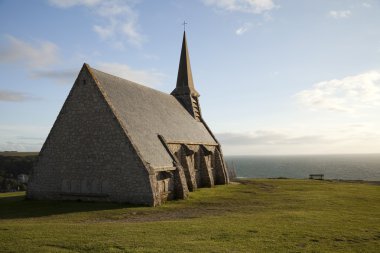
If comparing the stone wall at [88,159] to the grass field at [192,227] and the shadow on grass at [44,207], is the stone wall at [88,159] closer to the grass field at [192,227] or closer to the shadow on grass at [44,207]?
the shadow on grass at [44,207]

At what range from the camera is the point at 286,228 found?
16.0 meters

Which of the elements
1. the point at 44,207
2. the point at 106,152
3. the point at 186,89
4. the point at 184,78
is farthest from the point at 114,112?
the point at 184,78

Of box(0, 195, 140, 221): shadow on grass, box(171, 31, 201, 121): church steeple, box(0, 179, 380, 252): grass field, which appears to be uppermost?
box(171, 31, 201, 121): church steeple

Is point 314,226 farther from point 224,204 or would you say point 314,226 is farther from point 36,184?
point 36,184

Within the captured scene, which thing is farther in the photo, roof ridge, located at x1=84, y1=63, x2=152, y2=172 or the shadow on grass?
roof ridge, located at x1=84, y1=63, x2=152, y2=172

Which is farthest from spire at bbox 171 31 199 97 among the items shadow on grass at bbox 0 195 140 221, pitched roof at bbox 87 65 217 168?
shadow on grass at bbox 0 195 140 221

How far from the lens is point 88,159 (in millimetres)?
25828

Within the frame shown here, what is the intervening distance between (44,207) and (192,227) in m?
13.1

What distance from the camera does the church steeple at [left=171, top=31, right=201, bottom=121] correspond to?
151 feet

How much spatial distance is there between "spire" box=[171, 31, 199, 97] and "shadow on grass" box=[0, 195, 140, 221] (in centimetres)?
2566

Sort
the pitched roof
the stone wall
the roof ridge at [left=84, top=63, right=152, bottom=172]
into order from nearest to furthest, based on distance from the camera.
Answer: the roof ridge at [left=84, top=63, right=152, bottom=172]
the stone wall
the pitched roof

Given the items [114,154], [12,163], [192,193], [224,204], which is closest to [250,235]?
[224,204]

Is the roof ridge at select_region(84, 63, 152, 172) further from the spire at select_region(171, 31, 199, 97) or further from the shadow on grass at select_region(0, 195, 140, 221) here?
the spire at select_region(171, 31, 199, 97)

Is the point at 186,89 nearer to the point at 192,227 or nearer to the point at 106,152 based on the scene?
the point at 106,152
